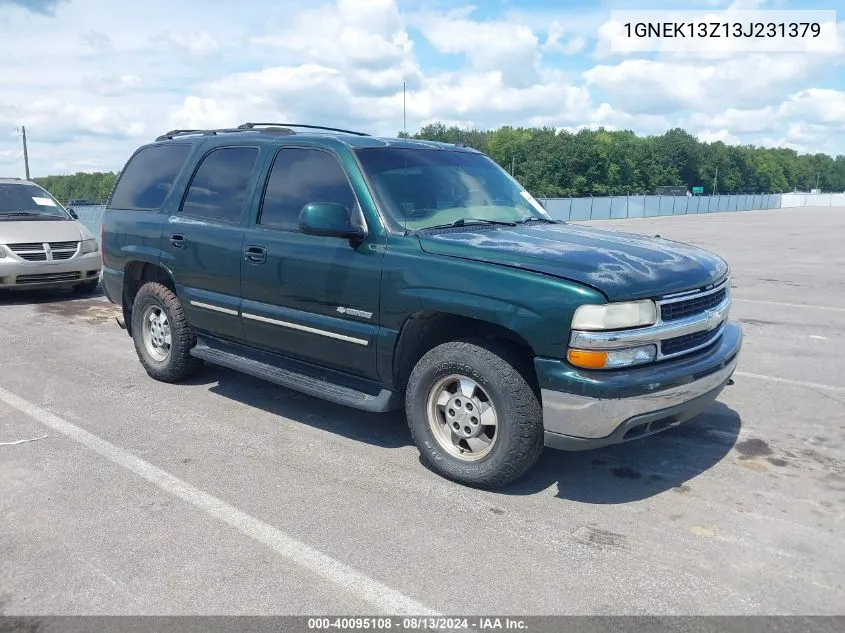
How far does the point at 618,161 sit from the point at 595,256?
98871 mm

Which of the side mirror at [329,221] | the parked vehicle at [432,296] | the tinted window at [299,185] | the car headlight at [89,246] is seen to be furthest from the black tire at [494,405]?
the car headlight at [89,246]

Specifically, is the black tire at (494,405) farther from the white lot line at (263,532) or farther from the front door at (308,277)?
the white lot line at (263,532)

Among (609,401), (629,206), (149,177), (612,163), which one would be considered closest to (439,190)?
(609,401)

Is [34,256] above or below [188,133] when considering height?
below

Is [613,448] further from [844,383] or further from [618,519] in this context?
[844,383]

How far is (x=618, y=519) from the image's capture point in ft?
12.5

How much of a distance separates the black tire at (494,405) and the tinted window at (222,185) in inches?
81.7

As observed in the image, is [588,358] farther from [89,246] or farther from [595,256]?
[89,246]

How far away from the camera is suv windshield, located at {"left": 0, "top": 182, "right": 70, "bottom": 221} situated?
36.4ft

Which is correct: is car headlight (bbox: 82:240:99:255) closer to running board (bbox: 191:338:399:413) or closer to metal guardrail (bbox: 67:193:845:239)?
running board (bbox: 191:338:399:413)

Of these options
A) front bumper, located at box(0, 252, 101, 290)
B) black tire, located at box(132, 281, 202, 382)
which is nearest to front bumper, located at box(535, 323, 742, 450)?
black tire, located at box(132, 281, 202, 382)

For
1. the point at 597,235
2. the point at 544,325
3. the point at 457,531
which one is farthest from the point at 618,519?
the point at 597,235

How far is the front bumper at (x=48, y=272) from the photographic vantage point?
33.6ft

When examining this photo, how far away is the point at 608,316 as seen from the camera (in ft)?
11.9
